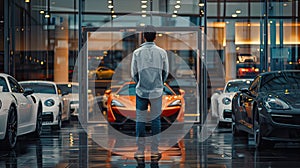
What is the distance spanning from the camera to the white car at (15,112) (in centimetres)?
1088

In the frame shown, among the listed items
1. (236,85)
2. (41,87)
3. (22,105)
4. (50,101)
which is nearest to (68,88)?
(41,87)

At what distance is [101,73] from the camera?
778 inches

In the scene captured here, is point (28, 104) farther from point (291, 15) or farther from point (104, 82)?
point (291, 15)

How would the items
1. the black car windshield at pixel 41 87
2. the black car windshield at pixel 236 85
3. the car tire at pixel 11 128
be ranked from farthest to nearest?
the black car windshield at pixel 236 85, the black car windshield at pixel 41 87, the car tire at pixel 11 128

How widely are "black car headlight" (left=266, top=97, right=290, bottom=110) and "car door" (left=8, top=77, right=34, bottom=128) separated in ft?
13.3

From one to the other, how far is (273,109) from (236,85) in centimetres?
743

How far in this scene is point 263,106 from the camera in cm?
1105

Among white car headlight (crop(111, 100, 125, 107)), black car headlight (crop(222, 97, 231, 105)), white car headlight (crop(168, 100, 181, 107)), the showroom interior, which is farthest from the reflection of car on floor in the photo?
→ black car headlight (crop(222, 97, 231, 105))

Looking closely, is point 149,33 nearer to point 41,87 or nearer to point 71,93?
point 41,87

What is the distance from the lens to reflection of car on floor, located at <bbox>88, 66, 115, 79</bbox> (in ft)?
64.5

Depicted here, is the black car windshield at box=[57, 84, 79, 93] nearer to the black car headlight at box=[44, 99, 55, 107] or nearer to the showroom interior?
the showroom interior

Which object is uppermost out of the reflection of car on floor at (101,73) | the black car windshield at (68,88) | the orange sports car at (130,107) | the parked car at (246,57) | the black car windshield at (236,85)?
the parked car at (246,57)

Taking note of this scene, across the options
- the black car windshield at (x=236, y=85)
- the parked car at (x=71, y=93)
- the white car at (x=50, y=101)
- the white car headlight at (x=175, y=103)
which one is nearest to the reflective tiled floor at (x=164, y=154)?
the white car at (x=50, y=101)

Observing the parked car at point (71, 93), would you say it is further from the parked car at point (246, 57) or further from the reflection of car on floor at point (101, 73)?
the parked car at point (246, 57)
